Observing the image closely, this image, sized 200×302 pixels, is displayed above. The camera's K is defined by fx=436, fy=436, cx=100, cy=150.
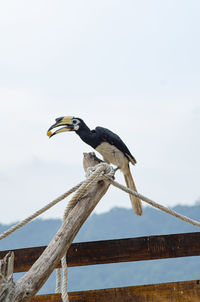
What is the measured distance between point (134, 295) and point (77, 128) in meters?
1.34

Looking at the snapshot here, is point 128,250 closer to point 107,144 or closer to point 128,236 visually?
point 107,144

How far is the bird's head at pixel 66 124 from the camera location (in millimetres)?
2759

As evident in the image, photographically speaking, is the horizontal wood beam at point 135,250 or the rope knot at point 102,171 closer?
the rope knot at point 102,171

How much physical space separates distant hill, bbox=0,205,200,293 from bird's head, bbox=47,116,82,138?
45.7 m

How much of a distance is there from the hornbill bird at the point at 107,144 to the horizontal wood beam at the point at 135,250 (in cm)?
67

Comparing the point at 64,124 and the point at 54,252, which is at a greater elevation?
the point at 64,124

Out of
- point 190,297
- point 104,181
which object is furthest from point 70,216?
point 190,297

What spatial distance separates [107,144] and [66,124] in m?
0.47

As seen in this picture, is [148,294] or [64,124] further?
[64,124]

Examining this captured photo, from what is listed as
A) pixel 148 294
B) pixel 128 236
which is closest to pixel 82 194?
pixel 148 294

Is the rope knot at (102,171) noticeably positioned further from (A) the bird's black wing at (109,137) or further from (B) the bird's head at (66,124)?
(A) the bird's black wing at (109,137)

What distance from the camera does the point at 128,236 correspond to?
177 feet

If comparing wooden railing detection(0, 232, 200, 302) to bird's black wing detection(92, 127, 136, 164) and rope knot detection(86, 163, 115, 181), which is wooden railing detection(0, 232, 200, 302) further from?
bird's black wing detection(92, 127, 136, 164)

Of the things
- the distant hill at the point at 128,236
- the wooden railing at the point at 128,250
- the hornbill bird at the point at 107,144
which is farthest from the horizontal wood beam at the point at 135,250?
the distant hill at the point at 128,236
